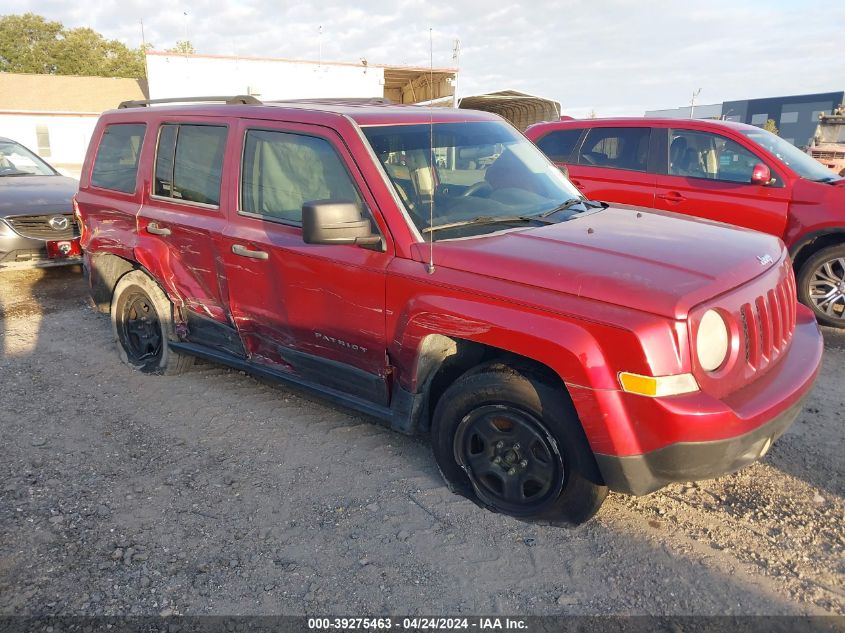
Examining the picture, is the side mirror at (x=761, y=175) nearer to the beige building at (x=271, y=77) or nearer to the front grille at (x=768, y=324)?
the front grille at (x=768, y=324)

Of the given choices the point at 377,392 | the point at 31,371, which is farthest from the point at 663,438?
the point at 31,371

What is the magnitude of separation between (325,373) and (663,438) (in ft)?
6.24

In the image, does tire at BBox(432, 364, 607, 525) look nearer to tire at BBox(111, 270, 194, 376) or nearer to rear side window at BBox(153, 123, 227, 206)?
rear side window at BBox(153, 123, 227, 206)

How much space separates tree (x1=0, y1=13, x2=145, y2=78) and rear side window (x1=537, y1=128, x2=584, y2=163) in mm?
55558

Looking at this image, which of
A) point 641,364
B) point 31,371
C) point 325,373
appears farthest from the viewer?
point 31,371

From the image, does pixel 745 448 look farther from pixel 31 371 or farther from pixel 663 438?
pixel 31 371

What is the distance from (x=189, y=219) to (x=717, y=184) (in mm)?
5059

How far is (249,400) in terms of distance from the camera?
457 cm

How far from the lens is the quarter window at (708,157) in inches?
252

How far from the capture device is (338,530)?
3.11 meters

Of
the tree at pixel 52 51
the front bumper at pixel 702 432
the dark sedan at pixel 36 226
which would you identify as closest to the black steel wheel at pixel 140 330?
the dark sedan at pixel 36 226

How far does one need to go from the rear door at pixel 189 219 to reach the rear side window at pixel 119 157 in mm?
271

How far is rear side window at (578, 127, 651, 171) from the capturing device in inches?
272

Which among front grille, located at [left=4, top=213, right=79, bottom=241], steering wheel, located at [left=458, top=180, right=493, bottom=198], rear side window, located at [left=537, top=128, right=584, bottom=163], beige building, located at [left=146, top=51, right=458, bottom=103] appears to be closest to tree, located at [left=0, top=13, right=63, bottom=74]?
beige building, located at [left=146, top=51, right=458, bottom=103]
